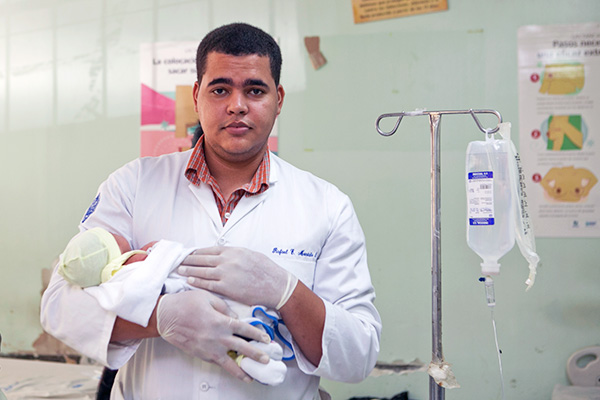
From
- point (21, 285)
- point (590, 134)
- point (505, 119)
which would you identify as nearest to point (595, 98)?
point (590, 134)

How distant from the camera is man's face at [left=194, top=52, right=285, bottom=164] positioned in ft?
3.92

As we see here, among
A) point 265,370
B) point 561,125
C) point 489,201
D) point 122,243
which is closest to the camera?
point 265,370

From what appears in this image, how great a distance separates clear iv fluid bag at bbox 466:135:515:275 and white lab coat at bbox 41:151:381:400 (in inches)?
11.9

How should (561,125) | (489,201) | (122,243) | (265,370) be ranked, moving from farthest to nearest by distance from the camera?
(561,125) < (489,201) < (122,243) < (265,370)

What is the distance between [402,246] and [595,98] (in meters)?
0.97

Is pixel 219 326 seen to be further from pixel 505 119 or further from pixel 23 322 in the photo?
pixel 23 322

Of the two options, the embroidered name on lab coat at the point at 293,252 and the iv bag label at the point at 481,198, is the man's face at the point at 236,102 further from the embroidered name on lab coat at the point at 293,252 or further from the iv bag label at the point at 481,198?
the iv bag label at the point at 481,198

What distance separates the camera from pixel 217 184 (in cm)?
129

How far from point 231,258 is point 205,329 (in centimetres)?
15

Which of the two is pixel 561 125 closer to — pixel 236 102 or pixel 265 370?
pixel 236 102

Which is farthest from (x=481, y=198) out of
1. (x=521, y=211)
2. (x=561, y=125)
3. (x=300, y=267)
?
(x=561, y=125)

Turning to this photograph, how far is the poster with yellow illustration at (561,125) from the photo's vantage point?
2043 millimetres

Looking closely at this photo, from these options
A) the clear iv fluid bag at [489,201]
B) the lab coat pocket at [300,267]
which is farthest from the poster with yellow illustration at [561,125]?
the lab coat pocket at [300,267]

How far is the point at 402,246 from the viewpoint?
6.99 feet
